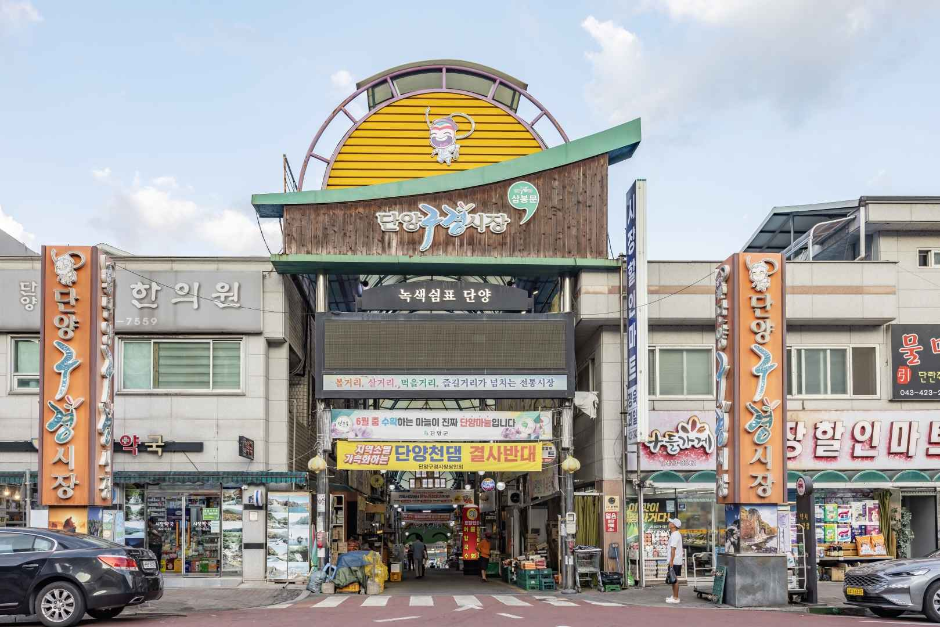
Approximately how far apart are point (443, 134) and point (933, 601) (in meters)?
18.6

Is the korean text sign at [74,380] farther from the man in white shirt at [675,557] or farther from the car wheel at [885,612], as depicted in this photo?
the car wheel at [885,612]

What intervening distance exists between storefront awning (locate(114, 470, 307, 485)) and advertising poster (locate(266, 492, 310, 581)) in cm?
54

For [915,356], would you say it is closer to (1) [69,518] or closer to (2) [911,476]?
(2) [911,476]

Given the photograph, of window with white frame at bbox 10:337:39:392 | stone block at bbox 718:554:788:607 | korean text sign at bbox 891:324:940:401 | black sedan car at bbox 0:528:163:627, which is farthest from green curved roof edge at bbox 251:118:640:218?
black sedan car at bbox 0:528:163:627

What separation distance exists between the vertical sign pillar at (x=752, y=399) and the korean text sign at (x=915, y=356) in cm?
858

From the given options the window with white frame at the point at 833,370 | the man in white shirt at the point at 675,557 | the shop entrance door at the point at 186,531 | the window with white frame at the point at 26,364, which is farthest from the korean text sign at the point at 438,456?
the window with white frame at the point at 26,364

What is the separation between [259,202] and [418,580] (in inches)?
545

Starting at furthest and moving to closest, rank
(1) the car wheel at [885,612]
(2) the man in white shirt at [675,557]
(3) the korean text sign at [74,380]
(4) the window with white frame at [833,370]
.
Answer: (4) the window with white frame at [833,370] < (3) the korean text sign at [74,380] < (2) the man in white shirt at [675,557] < (1) the car wheel at [885,612]

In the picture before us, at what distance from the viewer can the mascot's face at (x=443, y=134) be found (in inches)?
1235

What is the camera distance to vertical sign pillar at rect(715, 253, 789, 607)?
22.4m

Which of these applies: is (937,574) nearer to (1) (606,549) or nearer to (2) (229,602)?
(1) (606,549)

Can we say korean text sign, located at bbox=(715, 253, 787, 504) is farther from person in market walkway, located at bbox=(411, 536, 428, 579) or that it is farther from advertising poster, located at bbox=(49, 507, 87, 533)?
person in market walkway, located at bbox=(411, 536, 428, 579)

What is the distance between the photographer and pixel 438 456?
2777cm

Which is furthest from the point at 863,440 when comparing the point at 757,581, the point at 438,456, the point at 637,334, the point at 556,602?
the point at 438,456
